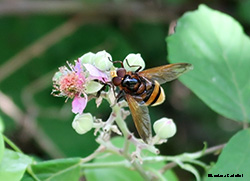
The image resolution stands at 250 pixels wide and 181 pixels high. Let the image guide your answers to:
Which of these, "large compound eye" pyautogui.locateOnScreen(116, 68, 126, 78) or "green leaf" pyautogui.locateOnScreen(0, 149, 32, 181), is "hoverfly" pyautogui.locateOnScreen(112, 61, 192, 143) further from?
"green leaf" pyautogui.locateOnScreen(0, 149, 32, 181)

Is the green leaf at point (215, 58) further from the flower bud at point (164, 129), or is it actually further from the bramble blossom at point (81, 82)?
the bramble blossom at point (81, 82)

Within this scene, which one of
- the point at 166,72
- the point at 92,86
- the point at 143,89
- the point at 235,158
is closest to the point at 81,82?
the point at 92,86

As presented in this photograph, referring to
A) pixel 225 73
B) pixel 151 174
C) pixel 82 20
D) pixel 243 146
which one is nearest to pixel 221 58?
pixel 225 73

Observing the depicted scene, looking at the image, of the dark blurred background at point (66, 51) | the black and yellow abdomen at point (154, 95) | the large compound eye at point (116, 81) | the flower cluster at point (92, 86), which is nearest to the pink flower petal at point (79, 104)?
the flower cluster at point (92, 86)

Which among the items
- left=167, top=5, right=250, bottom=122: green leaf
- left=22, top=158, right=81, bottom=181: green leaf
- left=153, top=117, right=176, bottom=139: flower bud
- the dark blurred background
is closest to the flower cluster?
left=153, top=117, right=176, bottom=139: flower bud

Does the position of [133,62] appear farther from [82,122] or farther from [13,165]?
[13,165]

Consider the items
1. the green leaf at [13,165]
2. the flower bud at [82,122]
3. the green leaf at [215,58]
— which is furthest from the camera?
the green leaf at [215,58]
